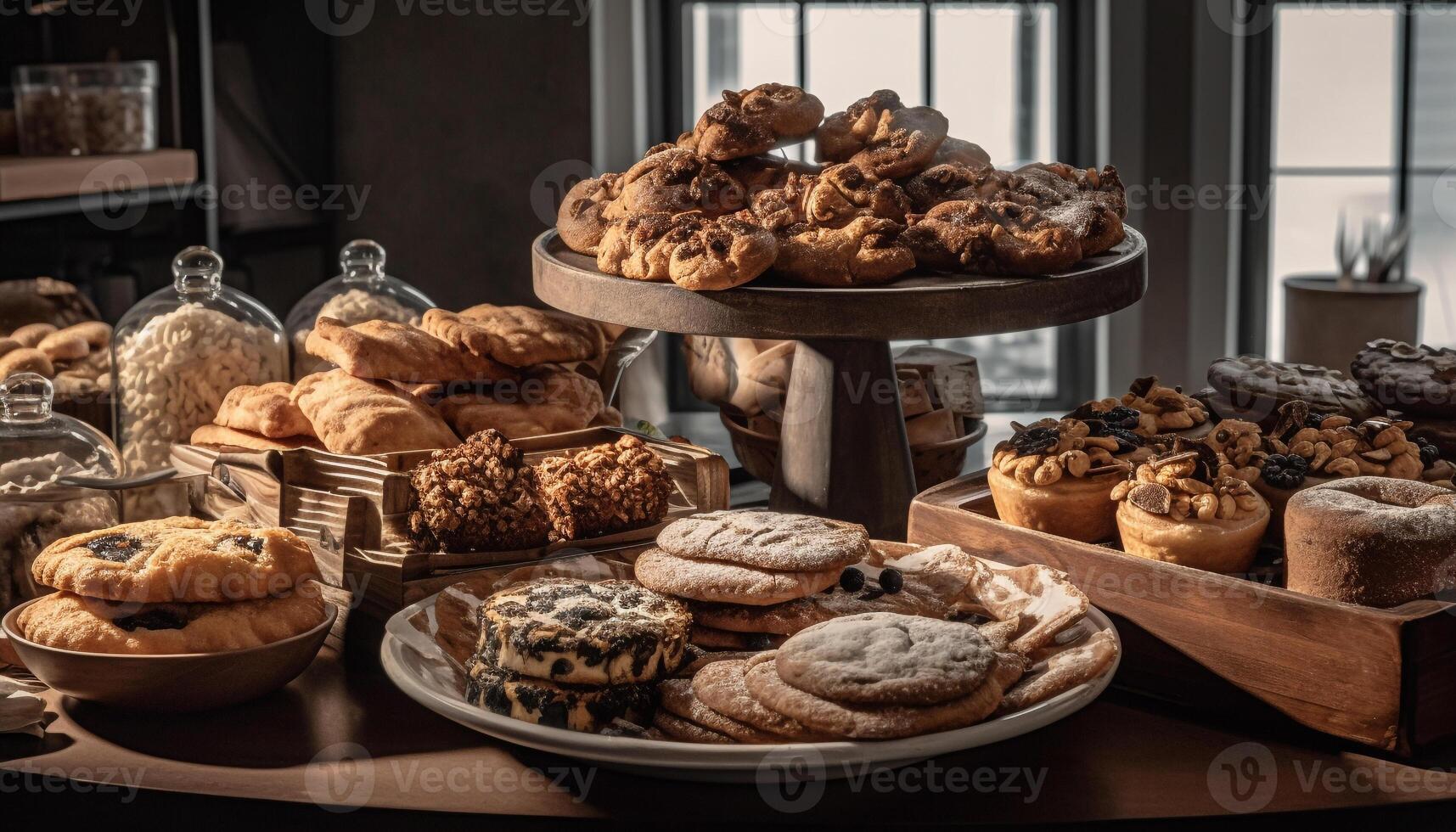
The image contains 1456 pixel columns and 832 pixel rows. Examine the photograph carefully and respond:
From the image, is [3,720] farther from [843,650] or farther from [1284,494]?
[1284,494]

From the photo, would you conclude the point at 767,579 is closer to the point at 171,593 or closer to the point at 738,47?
the point at 171,593

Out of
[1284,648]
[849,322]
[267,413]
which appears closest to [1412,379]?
[1284,648]

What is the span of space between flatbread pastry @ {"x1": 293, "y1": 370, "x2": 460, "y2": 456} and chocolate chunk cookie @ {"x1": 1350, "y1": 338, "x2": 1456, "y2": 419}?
118 centimetres

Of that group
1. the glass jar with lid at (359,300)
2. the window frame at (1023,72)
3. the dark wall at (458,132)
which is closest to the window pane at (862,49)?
the window frame at (1023,72)

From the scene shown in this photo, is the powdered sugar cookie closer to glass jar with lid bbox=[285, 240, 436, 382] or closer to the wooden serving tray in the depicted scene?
the wooden serving tray

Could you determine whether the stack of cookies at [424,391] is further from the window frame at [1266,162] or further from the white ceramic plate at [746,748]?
the window frame at [1266,162]

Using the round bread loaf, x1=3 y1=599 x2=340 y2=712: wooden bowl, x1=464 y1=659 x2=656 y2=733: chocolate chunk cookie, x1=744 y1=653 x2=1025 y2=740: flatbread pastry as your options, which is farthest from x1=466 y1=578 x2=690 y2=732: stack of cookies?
the round bread loaf

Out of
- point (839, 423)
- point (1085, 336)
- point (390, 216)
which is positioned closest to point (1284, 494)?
point (839, 423)

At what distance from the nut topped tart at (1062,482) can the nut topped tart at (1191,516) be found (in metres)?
0.05

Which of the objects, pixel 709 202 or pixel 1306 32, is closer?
pixel 709 202

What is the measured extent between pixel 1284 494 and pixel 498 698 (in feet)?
2.79

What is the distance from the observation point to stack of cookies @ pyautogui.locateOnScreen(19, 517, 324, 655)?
53.1 inches

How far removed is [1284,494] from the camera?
1.53 meters

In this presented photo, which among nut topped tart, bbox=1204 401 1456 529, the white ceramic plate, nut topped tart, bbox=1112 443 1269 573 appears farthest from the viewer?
nut topped tart, bbox=1204 401 1456 529
